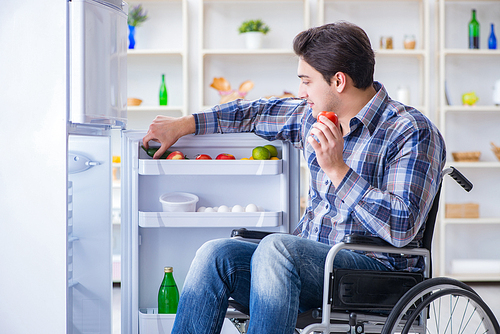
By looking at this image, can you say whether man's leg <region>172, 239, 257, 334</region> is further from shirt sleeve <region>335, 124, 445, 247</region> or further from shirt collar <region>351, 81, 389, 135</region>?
shirt collar <region>351, 81, 389, 135</region>

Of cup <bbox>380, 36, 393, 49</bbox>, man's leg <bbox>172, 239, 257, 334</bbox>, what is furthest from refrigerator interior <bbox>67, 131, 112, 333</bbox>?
cup <bbox>380, 36, 393, 49</bbox>

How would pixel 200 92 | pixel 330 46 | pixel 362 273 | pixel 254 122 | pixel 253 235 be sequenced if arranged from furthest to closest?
pixel 200 92 → pixel 254 122 → pixel 253 235 → pixel 330 46 → pixel 362 273

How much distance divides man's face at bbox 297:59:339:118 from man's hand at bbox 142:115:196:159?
42cm

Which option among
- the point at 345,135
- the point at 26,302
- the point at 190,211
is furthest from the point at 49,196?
the point at 345,135

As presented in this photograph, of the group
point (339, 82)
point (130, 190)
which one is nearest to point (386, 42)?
point (339, 82)

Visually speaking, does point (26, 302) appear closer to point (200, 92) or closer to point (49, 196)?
point (49, 196)

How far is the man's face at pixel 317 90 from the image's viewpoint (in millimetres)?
1342

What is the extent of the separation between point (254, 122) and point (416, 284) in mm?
723

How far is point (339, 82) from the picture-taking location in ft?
4.37

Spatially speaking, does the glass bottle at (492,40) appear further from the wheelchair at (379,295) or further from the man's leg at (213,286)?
the man's leg at (213,286)

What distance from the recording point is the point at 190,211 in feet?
5.46

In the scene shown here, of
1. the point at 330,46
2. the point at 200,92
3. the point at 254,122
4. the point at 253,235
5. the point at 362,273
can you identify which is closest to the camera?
the point at 362,273

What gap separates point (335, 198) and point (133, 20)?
247 cm

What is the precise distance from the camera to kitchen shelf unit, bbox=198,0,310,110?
3.48m
